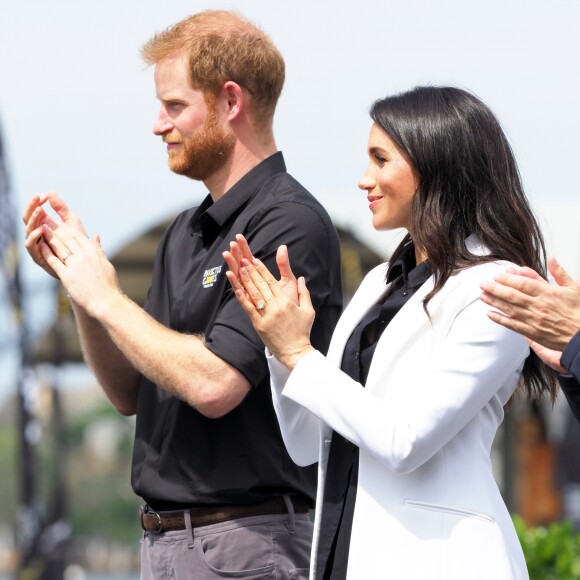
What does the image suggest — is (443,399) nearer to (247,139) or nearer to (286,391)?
(286,391)

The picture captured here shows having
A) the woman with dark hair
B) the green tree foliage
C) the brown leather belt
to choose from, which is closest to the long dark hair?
the woman with dark hair

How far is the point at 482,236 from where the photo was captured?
2.51 m

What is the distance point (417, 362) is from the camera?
2369mm

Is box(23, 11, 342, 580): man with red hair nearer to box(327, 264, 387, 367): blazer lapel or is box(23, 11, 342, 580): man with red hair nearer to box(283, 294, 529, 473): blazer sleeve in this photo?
box(327, 264, 387, 367): blazer lapel

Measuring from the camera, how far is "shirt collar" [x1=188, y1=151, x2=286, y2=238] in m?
2.97

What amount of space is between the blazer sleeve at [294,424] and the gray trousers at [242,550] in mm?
201

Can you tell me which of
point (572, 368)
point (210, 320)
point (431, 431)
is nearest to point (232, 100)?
point (210, 320)

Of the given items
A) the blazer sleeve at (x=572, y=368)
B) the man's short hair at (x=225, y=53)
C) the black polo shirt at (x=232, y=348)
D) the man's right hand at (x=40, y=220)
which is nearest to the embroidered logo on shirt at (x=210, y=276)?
the black polo shirt at (x=232, y=348)

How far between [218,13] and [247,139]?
0.33 meters

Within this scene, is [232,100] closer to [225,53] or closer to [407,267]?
[225,53]

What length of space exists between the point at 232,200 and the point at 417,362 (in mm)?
812

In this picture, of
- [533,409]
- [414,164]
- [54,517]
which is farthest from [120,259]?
[414,164]

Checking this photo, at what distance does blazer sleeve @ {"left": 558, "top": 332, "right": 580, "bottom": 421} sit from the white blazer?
4.8 inches

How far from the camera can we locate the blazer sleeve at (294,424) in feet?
8.27
